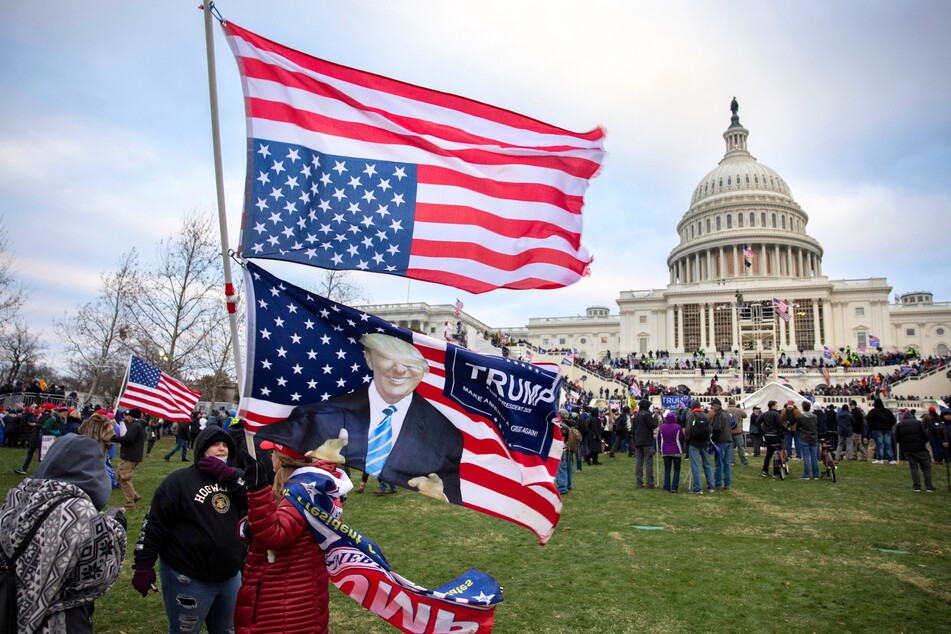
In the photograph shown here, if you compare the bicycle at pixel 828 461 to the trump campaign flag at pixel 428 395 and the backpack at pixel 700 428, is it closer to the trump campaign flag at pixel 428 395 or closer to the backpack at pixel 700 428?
the backpack at pixel 700 428

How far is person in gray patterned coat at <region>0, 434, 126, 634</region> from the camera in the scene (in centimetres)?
290

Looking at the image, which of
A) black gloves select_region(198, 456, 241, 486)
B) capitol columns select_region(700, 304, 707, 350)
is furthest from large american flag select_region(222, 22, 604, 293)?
capitol columns select_region(700, 304, 707, 350)

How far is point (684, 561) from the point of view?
24.1 feet

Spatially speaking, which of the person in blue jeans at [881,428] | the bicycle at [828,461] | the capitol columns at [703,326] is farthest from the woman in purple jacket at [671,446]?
the capitol columns at [703,326]

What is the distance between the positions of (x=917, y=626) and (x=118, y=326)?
116ft

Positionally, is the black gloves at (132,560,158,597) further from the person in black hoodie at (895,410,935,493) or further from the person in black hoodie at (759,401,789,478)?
the person in black hoodie at (895,410,935,493)

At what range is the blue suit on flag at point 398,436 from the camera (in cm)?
397

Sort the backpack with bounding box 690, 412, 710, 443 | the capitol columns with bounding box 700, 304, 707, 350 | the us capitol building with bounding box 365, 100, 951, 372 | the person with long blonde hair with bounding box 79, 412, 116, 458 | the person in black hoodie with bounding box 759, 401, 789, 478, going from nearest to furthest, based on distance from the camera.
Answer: the person with long blonde hair with bounding box 79, 412, 116, 458, the backpack with bounding box 690, 412, 710, 443, the person in black hoodie with bounding box 759, 401, 789, 478, the us capitol building with bounding box 365, 100, 951, 372, the capitol columns with bounding box 700, 304, 707, 350

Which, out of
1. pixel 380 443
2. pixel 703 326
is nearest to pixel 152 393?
pixel 380 443

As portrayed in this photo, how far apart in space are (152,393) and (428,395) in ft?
34.8

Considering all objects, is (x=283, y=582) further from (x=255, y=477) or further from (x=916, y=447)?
(x=916, y=447)

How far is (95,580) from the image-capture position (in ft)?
10.1

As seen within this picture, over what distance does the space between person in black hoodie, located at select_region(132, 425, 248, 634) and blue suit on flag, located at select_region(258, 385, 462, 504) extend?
49cm

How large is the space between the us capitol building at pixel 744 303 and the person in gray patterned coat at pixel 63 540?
65.4 m
